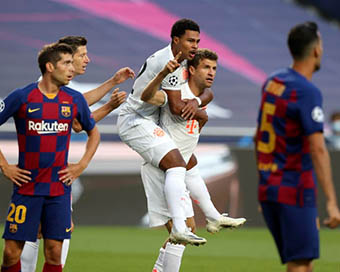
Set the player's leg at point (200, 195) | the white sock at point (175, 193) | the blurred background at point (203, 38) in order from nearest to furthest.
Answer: the white sock at point (175, 193) → the player's leg at point (200, 195) → the blurred background at point (203, 38)

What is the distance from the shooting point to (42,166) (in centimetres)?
562

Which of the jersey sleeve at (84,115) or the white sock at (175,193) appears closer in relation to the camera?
the jersey sleeve at (84,115)

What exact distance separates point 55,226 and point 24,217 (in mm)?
221

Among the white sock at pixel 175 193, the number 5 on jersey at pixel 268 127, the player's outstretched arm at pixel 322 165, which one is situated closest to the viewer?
the player's outstretched arm at pixel 322 165

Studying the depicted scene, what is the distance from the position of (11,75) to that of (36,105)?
14490 millimetres

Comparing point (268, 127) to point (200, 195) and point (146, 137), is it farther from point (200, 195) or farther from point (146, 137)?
point (200, 195)

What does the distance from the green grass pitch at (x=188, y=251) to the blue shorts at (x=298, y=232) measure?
383 centimetres

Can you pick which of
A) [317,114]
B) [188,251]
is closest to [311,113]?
[317,114]

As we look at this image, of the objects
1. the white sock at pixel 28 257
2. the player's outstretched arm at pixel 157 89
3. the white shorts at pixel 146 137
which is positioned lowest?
the white sock at pixel 28 257

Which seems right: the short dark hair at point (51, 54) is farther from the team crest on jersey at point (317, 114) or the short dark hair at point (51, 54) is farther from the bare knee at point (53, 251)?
the team crest on jersey at point (317, 114)

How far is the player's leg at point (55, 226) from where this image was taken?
18.6ft

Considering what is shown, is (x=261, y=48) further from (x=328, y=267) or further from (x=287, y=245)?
(x=287, y=245)

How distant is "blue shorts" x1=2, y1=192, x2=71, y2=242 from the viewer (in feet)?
18.4

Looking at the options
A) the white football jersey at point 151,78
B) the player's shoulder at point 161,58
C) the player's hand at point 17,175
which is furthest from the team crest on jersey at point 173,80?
the player's hand at point 17,175
